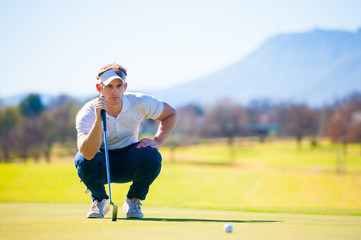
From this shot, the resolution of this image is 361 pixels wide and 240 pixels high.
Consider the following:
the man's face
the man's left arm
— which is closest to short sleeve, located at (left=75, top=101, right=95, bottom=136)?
the man's face

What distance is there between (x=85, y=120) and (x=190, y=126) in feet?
334

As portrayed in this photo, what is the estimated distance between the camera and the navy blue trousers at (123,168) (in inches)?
190

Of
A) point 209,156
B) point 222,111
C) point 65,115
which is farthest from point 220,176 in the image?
point 222,111

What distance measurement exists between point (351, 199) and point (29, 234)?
28.6 metres

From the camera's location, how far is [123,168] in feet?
16.8

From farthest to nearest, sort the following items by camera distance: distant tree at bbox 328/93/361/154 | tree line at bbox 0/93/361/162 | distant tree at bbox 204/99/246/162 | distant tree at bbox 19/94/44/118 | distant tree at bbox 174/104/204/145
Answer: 1. distant tree at bbox 174/104/204/145
2. distant tree at bbox 204/99/246/162
3. distant tree at bbox 19/94/44/118
4. tree line at bbox 0/93/361/162
5. distant tree at bbox 328/93/361/154

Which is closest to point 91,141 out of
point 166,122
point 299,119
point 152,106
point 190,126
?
point 152,106

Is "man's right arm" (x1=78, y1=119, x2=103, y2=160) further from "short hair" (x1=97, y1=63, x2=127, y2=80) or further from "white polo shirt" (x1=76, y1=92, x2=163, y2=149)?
"short hair" (x1=97, y1=63, x2=127, y2=80)

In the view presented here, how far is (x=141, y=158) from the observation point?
4949mm

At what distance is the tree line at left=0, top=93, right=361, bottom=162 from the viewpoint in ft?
215

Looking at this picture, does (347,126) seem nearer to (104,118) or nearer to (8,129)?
(8,129)

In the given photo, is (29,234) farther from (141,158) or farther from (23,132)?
(23,132)

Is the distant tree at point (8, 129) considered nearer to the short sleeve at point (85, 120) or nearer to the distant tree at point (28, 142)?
the distant tree at point (28, 142)

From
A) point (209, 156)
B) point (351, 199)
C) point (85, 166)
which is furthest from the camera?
point (209, 156)
